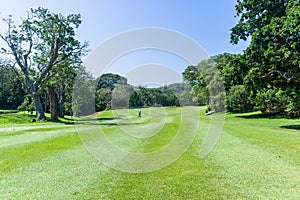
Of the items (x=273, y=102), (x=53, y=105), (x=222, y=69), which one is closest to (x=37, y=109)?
(x=53, y=105)

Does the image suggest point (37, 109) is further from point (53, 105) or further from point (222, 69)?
point (222, 69)

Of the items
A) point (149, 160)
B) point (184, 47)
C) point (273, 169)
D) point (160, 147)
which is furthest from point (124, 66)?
point (273, 169)

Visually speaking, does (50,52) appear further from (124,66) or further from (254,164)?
(254,164)

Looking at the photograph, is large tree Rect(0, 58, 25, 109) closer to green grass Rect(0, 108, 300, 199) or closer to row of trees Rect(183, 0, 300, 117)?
row of trees Rect(183, 0, 300, 117)

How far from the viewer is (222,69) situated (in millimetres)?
31141

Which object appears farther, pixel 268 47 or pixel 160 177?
pixel 268 47

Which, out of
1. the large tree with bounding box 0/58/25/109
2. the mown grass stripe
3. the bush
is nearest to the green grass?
the mown grass stripe

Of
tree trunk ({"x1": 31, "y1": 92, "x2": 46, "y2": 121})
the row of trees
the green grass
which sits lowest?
the green grass

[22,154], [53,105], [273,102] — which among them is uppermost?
[273,102]

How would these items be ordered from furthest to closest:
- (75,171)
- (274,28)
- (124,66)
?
(274,28) < (124,66) < (75,171)

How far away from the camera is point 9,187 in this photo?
6.11 metres

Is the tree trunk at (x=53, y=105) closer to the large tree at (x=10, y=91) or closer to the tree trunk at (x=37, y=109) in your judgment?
the tree trunk at (x=37, y=109)

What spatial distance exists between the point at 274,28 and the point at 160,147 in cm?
1323

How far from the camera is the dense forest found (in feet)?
62.1
